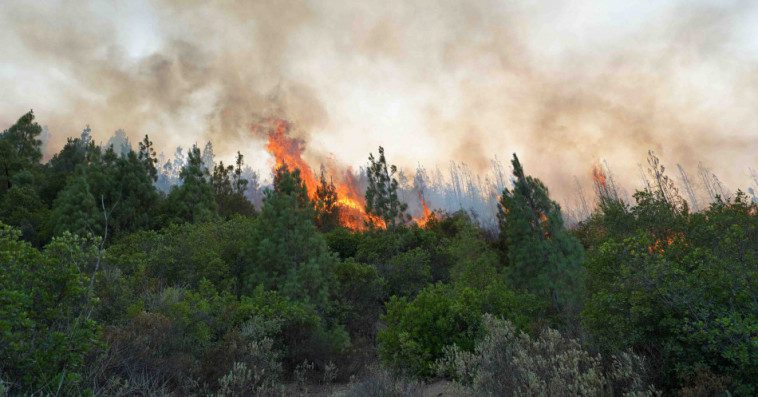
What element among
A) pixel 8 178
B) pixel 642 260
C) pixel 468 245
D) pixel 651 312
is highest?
pixel 8 178

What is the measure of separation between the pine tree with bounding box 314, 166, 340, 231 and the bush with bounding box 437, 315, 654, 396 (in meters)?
35.4

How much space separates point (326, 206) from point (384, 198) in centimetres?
1239

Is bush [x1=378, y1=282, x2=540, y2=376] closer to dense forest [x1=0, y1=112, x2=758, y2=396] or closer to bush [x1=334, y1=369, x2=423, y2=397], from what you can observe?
dense forest [x1=0, y1=112, x2=758, y2=396]

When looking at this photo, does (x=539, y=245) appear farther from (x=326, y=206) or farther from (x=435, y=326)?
(x=326, y=206)

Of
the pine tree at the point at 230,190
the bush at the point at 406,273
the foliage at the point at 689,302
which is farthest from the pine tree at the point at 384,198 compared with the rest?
the foliage at the point at 689,302

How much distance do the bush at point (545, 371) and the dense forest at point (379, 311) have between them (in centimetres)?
4

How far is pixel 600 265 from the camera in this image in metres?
8.50

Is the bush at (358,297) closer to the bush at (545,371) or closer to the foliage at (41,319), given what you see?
the bush at (545,371)

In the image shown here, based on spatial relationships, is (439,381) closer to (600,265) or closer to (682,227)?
(600,265)

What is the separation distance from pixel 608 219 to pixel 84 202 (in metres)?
30.8

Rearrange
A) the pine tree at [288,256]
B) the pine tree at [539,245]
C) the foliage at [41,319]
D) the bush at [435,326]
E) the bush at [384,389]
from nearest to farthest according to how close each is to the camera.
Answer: the foliage at [41,319]
the bush at [384,389]
the bush at [435,326]
the pine tree at [288,256]
the pine tree at [539,245]

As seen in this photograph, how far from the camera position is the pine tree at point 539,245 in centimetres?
2103

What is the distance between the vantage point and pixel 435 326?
1164 cm

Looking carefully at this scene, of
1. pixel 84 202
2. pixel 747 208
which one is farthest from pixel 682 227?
pixel 84 202
